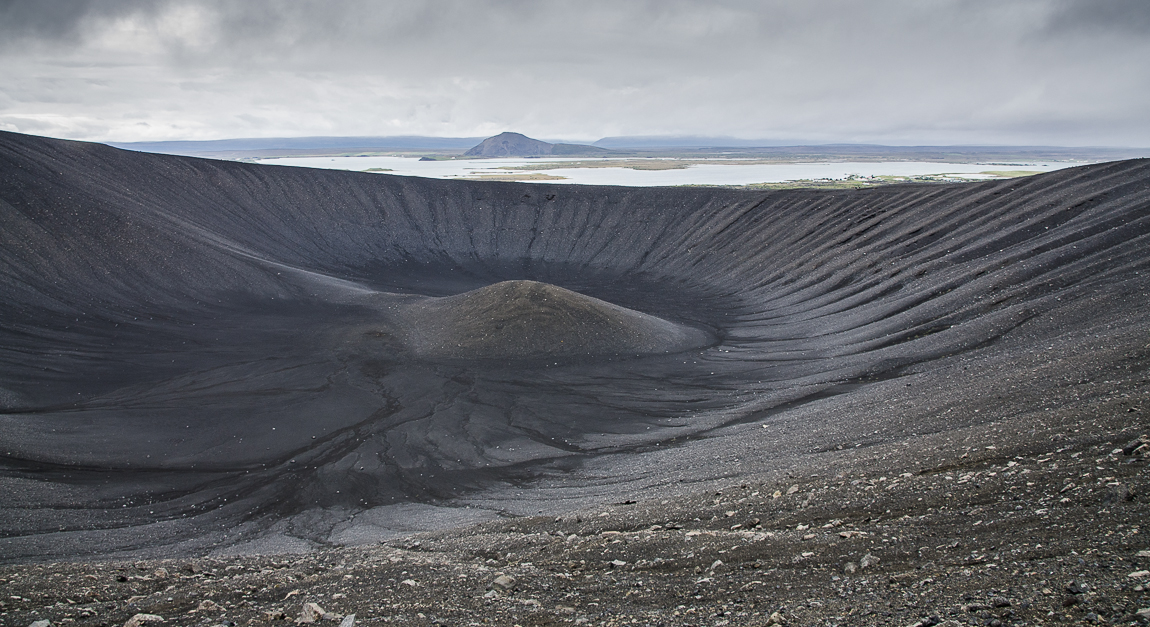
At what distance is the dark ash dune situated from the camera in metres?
15.6

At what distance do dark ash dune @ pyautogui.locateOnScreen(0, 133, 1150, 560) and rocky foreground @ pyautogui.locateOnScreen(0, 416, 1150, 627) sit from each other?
3.58 meters

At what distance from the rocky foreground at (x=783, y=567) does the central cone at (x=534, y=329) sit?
15.5m

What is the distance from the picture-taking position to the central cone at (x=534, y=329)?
25750 mm

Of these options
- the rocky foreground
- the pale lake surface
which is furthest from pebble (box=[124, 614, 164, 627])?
the pale lake surface

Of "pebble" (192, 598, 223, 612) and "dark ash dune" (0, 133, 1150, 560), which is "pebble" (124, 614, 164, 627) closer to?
"pebble" (192, 598, 223, 612)

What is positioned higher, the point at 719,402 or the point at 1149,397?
the point at 1149,397

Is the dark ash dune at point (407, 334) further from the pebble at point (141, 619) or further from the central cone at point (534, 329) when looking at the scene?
the pebble at point (141, 619)

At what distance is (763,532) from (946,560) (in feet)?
7.14

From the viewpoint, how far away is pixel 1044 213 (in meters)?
27.6

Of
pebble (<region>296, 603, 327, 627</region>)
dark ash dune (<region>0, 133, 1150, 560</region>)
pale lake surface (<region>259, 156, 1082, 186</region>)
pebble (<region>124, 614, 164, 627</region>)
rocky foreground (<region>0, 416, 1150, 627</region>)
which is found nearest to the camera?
rocky foreground (<region>0, 416, 1150, 627</region>)

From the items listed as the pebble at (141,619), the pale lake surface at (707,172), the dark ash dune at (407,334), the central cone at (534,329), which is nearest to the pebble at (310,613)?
the pebble at (141,619)

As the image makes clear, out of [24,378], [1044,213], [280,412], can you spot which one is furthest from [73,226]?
[1044,213]

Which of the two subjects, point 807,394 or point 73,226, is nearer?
point 807,394

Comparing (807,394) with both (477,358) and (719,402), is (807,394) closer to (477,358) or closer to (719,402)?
(719,402)
